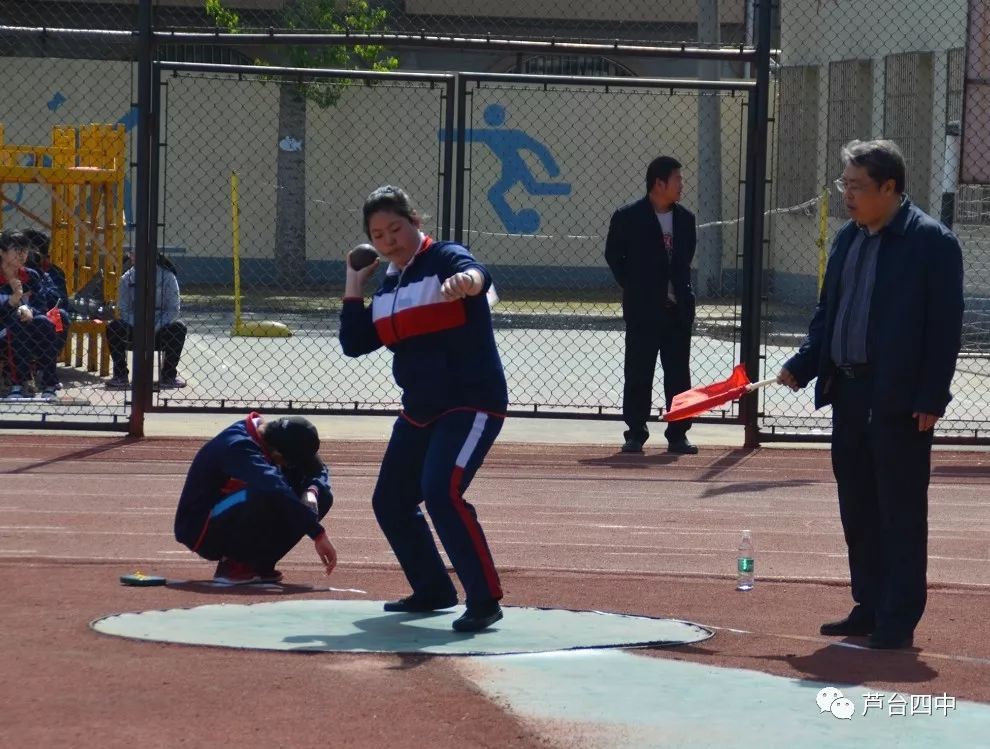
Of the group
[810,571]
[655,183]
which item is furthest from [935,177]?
[810,571]

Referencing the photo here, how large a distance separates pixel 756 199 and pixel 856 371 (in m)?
5.62

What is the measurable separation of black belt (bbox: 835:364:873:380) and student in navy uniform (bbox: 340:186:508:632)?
1.26 metres

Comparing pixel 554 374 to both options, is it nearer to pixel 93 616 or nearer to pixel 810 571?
pixel 810 571

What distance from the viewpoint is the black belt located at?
6.48 metres

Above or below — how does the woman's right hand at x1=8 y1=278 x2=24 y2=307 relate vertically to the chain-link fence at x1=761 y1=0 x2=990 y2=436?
below

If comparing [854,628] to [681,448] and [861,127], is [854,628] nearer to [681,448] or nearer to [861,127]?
[681,448]

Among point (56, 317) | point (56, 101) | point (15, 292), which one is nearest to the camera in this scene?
point (15, 292)

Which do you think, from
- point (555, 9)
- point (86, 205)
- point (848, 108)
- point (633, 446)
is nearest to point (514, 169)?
point (555, 9)

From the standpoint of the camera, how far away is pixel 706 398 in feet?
24.5

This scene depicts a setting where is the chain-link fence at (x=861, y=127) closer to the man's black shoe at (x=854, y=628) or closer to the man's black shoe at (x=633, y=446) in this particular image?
the man's black shoe at (x=633, y=446)

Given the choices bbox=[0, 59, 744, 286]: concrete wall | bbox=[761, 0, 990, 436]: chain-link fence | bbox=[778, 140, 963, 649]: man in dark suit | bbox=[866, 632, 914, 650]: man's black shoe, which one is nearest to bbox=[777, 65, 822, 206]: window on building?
bbox=[761, 0, 990, 436]: chain-link fence

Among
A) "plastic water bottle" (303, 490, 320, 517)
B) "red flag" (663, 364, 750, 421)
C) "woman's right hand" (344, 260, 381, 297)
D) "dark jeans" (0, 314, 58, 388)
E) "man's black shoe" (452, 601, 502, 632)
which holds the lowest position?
"man's black shoe" (452, 601, 502, 632)

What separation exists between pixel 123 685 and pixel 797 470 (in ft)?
21.8

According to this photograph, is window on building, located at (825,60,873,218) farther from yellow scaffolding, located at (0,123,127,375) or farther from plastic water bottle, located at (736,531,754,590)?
plastic water bottle, located at (736,531,754,590)
